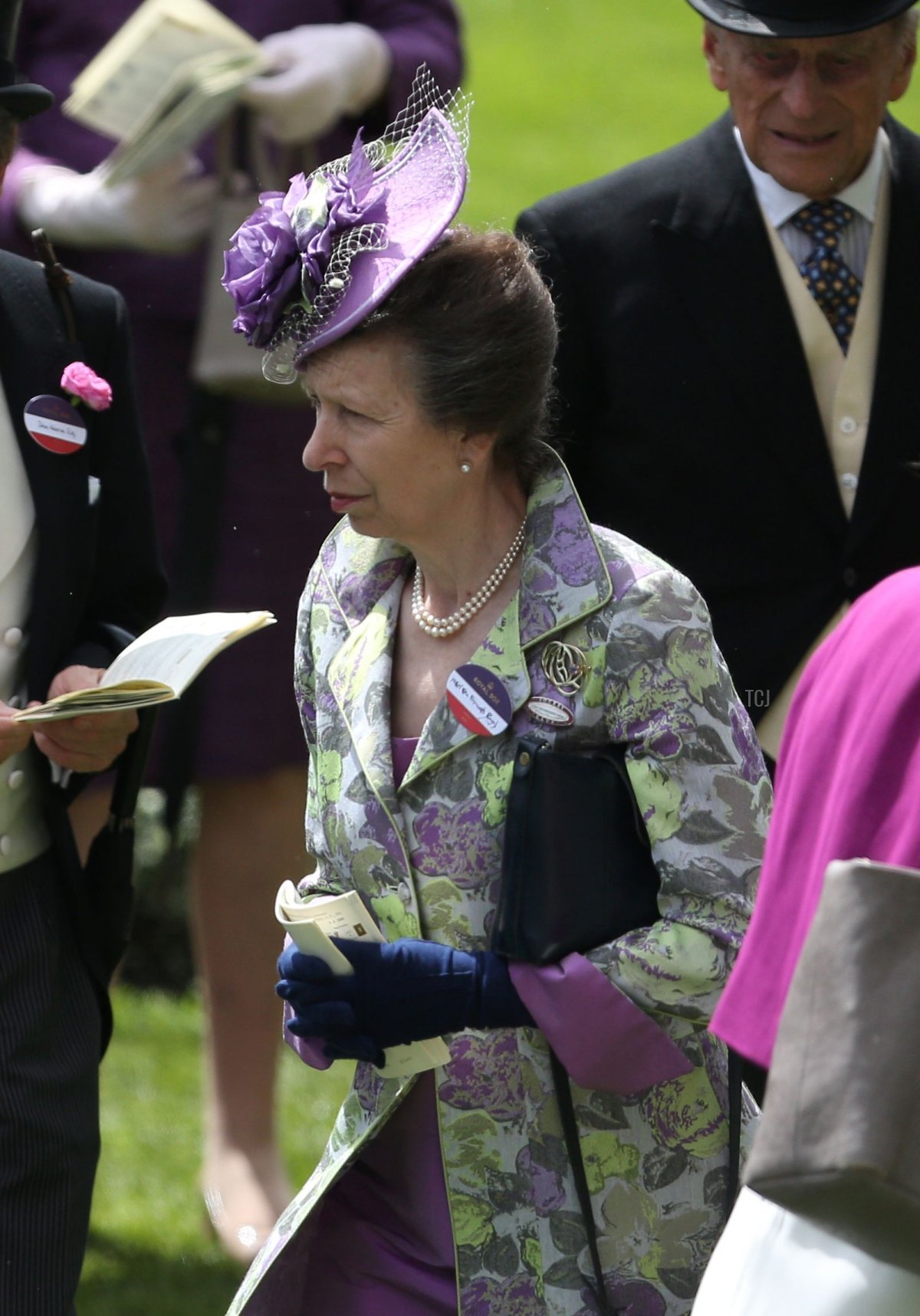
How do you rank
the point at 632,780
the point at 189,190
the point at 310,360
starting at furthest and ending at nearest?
1. the point at 189,190
2. the point at 310,360
3. the point at 632,780

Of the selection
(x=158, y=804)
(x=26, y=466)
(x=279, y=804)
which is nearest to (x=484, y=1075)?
(x=26, y=466)

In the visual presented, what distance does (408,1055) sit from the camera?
115 inches

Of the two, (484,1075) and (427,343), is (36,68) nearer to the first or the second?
(427,343)

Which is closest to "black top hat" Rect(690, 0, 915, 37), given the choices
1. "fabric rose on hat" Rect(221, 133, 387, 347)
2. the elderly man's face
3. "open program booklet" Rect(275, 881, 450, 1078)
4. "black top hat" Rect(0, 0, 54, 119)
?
the elderly man's face

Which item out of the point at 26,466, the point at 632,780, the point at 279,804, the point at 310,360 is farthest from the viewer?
the point at 279,804

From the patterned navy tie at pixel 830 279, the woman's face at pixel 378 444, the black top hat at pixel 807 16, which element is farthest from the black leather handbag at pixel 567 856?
the black top hat at pixel 807 16

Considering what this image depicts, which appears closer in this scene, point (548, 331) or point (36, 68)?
point (548, 331)

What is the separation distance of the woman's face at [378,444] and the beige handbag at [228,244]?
5.67 feet

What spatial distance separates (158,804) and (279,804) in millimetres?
1932

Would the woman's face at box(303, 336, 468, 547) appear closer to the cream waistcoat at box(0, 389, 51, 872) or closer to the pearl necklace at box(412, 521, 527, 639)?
the pearl necklace at box(412, 521, 527, 639)

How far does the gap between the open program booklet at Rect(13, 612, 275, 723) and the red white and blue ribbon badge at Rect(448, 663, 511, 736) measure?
0.28 meters

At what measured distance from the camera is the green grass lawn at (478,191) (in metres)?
4.85

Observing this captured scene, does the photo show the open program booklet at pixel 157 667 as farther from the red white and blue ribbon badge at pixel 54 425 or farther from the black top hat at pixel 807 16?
the black top hat at pixel 807 16

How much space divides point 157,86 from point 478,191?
9769 millimetres
